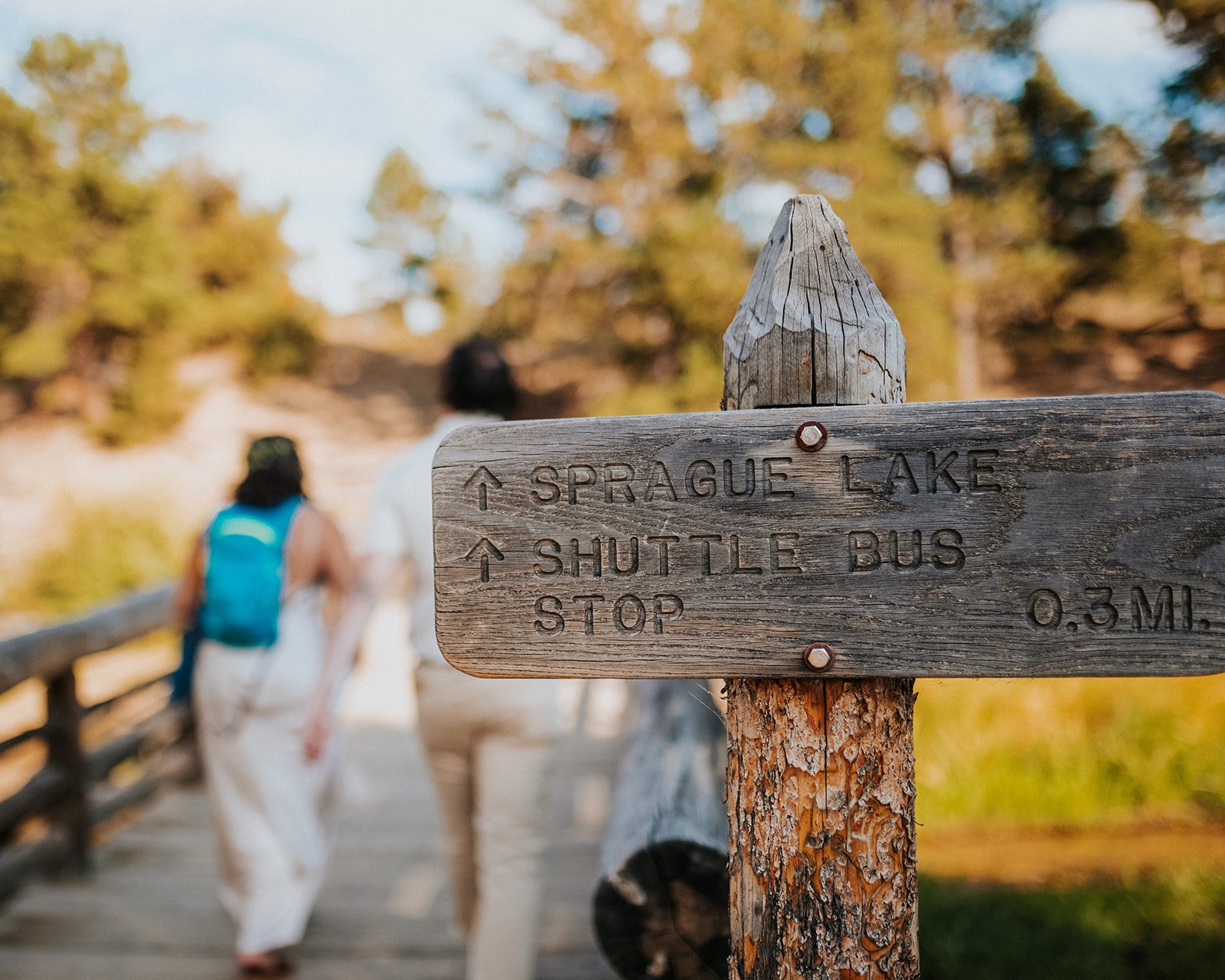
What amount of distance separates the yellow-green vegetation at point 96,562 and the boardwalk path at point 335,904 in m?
6.35

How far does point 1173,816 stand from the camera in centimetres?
401

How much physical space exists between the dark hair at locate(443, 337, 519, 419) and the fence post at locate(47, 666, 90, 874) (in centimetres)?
222

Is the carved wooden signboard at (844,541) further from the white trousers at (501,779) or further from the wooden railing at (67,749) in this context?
the wooden railing at (67,749)

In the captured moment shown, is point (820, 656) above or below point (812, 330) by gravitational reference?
below

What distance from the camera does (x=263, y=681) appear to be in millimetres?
2824

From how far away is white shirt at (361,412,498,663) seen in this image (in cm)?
233

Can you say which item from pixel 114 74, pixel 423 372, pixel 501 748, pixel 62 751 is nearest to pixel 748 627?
pixel 501 748

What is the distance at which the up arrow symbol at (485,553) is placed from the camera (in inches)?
49.8

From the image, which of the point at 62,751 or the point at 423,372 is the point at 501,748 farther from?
the point at 423,372

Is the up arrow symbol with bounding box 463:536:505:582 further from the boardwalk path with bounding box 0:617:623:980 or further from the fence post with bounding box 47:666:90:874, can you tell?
the fence post with bounding box 47:666:90:874

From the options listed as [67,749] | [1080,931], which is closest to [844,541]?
[1080,931]

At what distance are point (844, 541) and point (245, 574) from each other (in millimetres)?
2151

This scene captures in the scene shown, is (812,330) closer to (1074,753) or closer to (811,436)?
(811,436)

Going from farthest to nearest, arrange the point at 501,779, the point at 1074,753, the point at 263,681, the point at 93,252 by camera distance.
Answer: the point at 93,252 → the point at 1074,753 → the point at 263,681 → the point at 501,779
